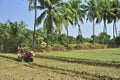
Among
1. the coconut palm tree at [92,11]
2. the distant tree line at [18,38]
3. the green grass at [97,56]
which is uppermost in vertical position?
the coconut palm tree at [92,11]

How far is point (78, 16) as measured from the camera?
61469mm

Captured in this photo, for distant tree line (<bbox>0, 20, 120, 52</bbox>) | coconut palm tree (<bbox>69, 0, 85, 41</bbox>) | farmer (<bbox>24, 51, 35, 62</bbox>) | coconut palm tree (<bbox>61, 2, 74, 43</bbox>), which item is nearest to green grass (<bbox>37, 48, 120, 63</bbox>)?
farmer (<bbox>24, 51, 35, 62</bbox>)

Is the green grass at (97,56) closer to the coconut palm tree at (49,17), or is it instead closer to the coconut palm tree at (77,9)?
the coconut palm tree at (49,17)

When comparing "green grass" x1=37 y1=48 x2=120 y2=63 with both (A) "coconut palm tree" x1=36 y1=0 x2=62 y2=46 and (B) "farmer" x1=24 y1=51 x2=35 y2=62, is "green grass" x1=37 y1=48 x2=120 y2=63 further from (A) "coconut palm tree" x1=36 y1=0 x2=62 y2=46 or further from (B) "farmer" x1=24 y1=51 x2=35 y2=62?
(A) "coconut palm tree" x1=36 y1=0 x2=62 y2=46

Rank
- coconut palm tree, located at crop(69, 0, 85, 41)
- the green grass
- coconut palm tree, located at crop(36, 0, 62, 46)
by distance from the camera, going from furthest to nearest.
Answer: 1. coconut palm tree, located at crop(69, 0, 85, 41)
2. coconut palm tree, located at crop(36, 0, 62, 46)
3. the green grass

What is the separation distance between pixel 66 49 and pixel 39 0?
27.2 ft

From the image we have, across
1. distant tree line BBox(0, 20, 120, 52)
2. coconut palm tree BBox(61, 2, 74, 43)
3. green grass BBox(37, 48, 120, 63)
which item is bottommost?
green grass BBox(37, 48, 120, 63)

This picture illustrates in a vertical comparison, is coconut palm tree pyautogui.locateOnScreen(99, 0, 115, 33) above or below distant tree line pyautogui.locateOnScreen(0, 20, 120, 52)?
above

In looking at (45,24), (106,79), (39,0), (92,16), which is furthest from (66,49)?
(106,79)

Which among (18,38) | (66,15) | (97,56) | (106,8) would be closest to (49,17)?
(18,38)

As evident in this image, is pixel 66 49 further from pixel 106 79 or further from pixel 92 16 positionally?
pixel 106 79

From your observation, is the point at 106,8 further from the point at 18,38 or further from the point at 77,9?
the point at 18,38

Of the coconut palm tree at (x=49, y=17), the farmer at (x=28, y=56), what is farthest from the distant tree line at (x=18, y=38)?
the farmer at (x=28, y=56)

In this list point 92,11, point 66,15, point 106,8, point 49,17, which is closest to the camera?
point 49,17
